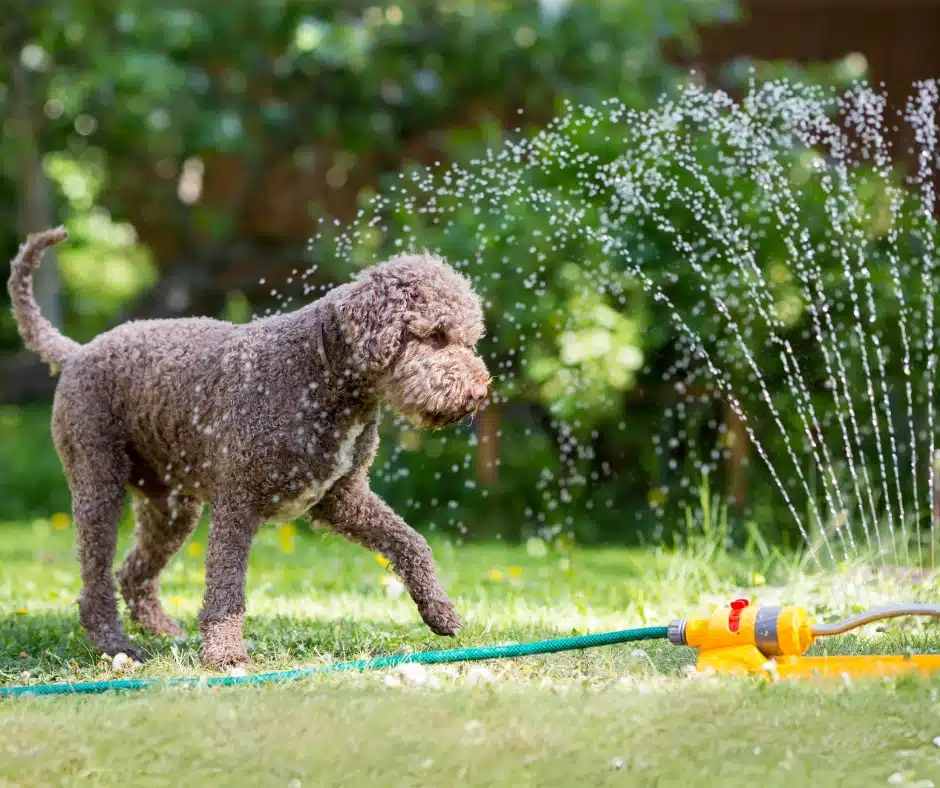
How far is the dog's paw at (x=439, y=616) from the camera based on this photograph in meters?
4.02

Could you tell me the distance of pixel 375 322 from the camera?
360 centimetres

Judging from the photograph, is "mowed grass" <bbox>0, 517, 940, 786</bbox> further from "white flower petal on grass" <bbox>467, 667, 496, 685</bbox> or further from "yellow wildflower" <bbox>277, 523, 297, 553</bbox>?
"yellow wildflower" <bbox>277, 523, 297, 553</bbox>

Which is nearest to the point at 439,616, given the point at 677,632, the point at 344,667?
the point at 344,667

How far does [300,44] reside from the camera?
337 inches

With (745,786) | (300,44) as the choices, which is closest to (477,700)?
(745,786)

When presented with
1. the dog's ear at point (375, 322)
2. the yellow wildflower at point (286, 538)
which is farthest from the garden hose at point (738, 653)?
the yellow wildflower at point (286, 538)

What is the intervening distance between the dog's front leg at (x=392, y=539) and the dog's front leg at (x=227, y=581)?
1.06 ft

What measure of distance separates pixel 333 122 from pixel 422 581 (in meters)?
6.32

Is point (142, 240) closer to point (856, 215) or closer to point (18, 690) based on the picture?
point (856, 215)

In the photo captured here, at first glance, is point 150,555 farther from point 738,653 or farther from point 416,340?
point 738,653

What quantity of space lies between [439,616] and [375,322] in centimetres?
103

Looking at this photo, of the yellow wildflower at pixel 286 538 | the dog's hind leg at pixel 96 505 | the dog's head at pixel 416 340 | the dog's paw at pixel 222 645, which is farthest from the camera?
the yellow wildflower at pixel 286 538

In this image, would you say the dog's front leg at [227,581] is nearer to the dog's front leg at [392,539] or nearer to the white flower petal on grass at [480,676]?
the dog's front leg at [392,539]

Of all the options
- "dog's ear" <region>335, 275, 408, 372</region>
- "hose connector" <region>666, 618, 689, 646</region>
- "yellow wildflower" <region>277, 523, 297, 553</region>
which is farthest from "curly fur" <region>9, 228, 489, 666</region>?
"yellow wildflower" <region>277, 523, 297, 553</region>
